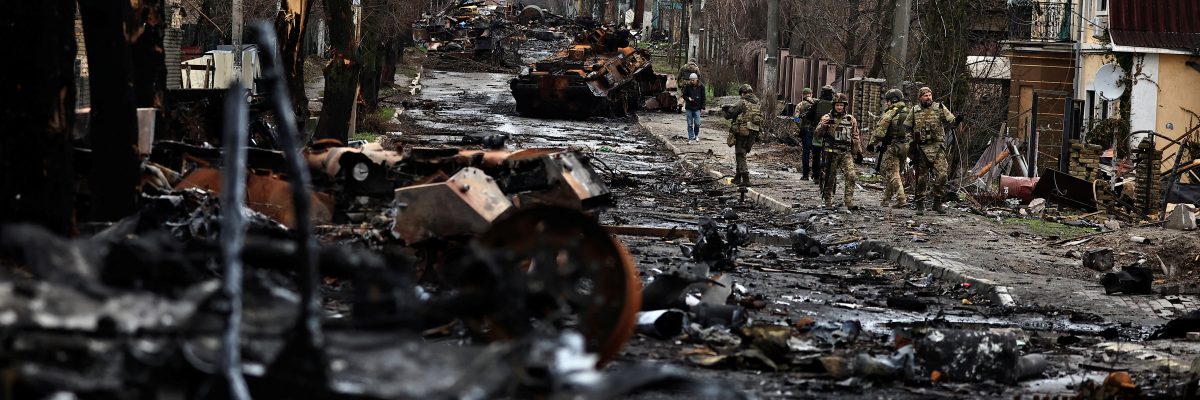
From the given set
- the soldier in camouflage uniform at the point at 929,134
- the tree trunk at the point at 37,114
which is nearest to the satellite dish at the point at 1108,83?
the soldier in camouflage uniform at the point at 929,134

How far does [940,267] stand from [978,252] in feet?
4.88

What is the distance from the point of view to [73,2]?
10547 mm

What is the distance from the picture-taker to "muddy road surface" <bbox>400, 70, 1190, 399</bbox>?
862 cm

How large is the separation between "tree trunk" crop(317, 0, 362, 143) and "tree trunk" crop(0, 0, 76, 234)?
12898mm

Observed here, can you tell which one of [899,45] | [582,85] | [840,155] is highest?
[899,45]

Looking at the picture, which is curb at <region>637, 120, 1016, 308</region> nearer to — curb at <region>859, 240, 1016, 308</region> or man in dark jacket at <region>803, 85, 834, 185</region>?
curb at <region>859, 240, 1016, 308</region>

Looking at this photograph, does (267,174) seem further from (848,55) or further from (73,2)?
(848,55)

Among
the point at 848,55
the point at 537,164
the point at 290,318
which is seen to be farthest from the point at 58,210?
the point at 848,55

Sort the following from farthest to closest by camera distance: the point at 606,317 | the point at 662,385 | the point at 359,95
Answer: the point at 359,95 < the point at 606,317 < the point at 662,385

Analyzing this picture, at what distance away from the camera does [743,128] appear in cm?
2191

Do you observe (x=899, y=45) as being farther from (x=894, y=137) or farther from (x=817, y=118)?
(x=894, y=137)

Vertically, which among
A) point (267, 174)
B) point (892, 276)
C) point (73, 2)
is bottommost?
point (892, 276)

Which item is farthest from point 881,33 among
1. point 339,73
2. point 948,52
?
point 339,73

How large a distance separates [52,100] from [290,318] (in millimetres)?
6568
